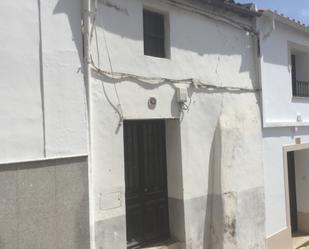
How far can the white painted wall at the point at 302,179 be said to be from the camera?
39.2 ft

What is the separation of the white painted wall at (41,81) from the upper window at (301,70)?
27.2ft

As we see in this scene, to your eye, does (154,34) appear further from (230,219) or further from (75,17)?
(230,219)

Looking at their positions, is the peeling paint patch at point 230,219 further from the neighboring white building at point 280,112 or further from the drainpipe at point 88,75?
the drainpipe at point 88,75

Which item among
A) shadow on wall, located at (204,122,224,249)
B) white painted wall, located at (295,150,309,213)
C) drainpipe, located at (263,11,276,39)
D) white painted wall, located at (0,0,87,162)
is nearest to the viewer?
white painted wall, located at (0,0,87,162)

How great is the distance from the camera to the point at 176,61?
6996 millimetres

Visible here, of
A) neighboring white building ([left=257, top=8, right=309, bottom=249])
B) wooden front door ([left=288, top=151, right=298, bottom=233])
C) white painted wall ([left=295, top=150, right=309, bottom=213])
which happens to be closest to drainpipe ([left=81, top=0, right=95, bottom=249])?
neighboring white building ([left=257, top=8, right=309, bottom=249])

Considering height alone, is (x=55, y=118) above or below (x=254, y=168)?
above

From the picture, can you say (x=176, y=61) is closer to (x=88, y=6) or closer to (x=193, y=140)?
(x=193, y=140)

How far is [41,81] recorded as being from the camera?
488 cm

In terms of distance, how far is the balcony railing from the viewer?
1142 cm

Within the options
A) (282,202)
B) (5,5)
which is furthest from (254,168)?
(5,5)

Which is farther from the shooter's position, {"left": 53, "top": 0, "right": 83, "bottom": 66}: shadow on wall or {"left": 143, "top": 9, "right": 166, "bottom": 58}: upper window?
{"left": 143, "top": 9, "right": 166, "bottom": 58}: upper window

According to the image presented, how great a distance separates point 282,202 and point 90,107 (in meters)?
6.45

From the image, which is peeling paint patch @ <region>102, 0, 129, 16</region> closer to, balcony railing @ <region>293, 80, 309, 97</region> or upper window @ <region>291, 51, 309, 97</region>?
balcony railing @ <region>293, 80, 309, 97</region>
